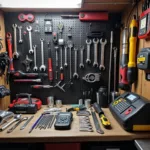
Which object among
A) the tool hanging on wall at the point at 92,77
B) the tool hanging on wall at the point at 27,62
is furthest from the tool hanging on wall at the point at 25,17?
the tool hanging on wall at the point at 92,77

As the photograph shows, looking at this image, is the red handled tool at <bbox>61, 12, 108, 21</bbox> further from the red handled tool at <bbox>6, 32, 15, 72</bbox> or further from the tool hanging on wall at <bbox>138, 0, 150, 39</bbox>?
the red handled tool at <bbox>6, 32, 15, 72</bbox>

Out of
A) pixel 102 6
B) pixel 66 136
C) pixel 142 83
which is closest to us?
pixel 66 136

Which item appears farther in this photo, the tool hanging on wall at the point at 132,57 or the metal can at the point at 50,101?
the metal can at the point at 50,101

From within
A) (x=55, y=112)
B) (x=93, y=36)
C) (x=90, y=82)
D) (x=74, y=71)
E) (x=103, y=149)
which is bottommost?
(x=103, y=149)

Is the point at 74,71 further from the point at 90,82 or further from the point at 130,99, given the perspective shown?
the point at 130,99

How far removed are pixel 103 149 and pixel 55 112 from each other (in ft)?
1.76

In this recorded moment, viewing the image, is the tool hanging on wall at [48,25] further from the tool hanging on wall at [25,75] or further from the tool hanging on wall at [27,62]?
the tool hanging on wall at [25,75]

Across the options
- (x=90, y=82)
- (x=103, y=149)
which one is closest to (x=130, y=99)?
(x=103, y=149)

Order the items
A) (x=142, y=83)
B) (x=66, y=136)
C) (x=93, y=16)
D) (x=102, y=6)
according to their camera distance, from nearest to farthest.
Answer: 1. (x=66, y=136)
2. (x=142, y=83)
3. (x=102, y=6)
4. (x=93, y=16)

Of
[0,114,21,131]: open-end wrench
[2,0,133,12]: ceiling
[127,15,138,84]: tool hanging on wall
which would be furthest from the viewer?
[2,0,133,12]: ceiling

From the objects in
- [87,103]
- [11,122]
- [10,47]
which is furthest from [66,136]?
[10,47]

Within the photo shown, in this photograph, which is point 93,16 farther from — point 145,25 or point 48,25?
point 145,25

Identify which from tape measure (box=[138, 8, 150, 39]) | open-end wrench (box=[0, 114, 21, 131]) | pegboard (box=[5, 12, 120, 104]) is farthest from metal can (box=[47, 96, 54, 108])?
tape measure (box=[138, 8, 150, 39])

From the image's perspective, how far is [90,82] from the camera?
1513 millimetres
